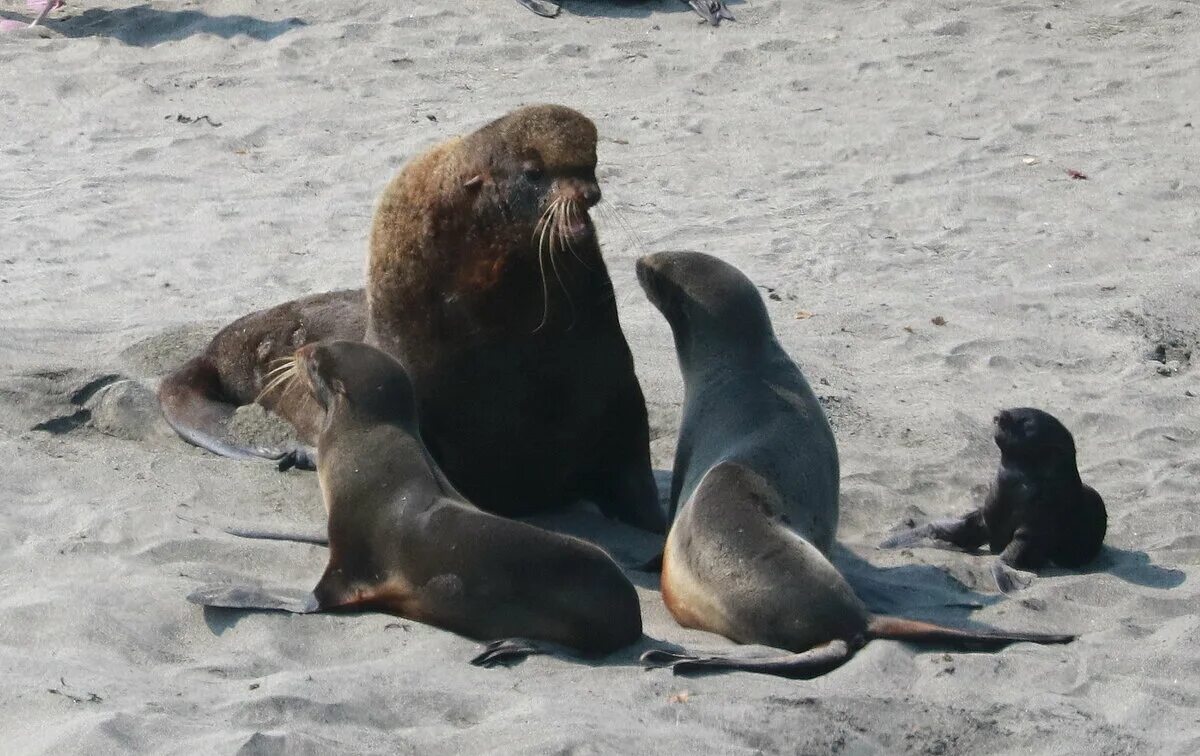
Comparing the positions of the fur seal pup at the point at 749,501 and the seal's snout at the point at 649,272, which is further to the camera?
the seal's snout at the point at 649,272

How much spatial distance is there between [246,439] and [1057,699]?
10.9 ft

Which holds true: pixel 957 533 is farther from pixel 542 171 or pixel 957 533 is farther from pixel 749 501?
pixel 542 171

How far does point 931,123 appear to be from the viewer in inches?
437

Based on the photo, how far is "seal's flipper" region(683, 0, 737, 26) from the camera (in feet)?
42.5

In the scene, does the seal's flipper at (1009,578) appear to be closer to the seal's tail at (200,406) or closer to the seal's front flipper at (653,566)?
the seal's front flipper at (653,566)

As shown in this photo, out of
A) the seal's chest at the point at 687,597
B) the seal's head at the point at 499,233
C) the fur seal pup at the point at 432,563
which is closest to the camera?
the fur seal pup at the point at 432,563

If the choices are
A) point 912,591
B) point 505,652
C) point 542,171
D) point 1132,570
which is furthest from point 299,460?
point 1132,570

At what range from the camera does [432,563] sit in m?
4.56

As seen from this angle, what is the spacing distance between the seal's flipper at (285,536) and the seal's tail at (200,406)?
93cm

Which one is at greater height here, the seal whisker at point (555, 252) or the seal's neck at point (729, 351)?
the seal whisker at point (555, 252)

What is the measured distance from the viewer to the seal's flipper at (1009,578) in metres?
5.24

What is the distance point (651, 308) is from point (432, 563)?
12.0ft

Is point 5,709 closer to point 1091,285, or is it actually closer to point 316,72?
point 1091,285

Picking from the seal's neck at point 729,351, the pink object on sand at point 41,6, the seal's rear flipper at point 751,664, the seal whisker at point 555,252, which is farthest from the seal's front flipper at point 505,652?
the pink object on sand at point 41,6
